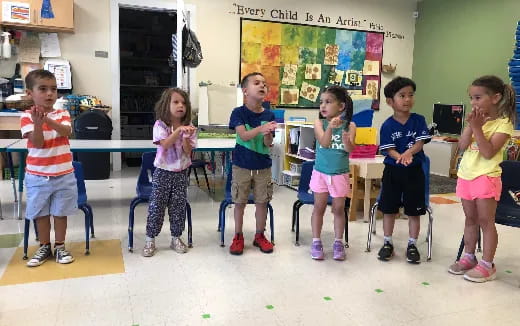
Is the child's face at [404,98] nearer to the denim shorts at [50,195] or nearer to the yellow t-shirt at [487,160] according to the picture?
the yellow t-shirt at [487,160]

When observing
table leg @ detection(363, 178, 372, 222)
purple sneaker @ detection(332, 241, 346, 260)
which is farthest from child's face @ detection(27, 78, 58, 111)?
table leg @ detection(363, 178, 372, 222)

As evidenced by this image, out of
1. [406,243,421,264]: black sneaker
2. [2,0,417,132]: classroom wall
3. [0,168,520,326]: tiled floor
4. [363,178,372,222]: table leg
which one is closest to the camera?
[0,168,520,326]: tiled floor

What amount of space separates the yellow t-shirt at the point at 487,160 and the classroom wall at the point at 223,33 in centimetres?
438

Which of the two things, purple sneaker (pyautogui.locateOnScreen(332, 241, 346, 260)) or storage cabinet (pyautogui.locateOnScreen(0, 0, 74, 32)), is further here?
storage cabinet (pyautogui.locateOnScreen(0, 0, 74, 32))

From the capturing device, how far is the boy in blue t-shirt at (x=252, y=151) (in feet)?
8.69

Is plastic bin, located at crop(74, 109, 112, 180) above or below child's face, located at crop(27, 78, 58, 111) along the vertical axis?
below

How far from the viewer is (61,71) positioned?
18.0 feet

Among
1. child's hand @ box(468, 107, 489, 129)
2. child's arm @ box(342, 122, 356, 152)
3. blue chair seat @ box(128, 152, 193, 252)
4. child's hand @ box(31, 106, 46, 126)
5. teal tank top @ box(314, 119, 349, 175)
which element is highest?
child's hand @ box(468, 107, 489, 129)

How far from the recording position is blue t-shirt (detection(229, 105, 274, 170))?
2.70 m

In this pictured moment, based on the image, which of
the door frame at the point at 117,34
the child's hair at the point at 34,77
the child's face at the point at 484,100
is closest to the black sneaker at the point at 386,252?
the child's face at the point at 484,100

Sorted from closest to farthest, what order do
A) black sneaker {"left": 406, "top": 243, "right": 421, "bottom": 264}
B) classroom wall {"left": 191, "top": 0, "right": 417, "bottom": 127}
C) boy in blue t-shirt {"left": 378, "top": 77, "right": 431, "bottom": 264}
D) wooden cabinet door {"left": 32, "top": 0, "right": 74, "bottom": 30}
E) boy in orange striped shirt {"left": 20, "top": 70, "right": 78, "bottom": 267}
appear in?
1. boy in orange striped shirt {"left": 20, "top": 70, "right": 78, "bottom": 267}
2. boy in blue t-shirt {"left": 378, "top": 77, "right": 431, "bottom": 264}
3. black sneaker {"left": 406, "top": 243, "right": 421, "bottom": 264}
4. wooden cabinet door {"left": 32, "top": 0, "right": 74, "bottom": 30}
5. classroom wall {"left": 191, "top": 0, "right": 417, "bottom": 127}

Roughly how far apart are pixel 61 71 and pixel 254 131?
3969mm

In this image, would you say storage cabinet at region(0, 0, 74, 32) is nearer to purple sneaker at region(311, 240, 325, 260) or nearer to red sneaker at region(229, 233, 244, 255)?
red sneaker at region(229, 233, 244, 255)

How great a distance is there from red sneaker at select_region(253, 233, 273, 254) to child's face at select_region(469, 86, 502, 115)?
59.6 inches
